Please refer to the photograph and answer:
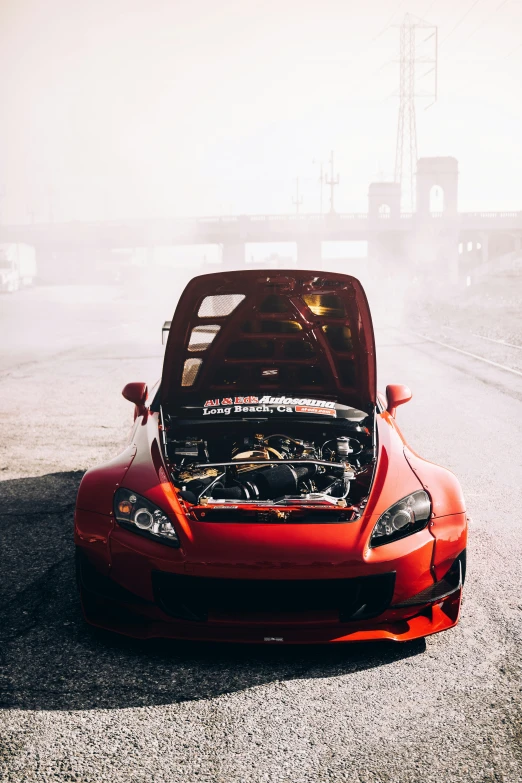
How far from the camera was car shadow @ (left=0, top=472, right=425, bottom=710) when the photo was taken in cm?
322

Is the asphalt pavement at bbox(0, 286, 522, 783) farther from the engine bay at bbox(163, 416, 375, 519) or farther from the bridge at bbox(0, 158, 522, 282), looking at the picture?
the bridge at bbox(0, 158, 522, 282)

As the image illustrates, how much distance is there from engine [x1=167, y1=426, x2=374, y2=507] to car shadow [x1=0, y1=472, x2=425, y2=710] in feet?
2.22

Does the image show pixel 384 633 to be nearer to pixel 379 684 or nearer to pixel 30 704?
pixel 379 684

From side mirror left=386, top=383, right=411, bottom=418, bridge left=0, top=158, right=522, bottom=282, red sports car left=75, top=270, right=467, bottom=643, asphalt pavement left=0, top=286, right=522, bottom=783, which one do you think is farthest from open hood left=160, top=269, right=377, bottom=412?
→ bridge left=0, top=158, right=522, bottom=282

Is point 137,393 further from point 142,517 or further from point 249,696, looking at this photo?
point 249,696

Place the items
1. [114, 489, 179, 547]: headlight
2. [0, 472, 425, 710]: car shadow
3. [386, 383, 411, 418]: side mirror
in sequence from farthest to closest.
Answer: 1. [386, 383, 411, 418]: side mirror
2. [114, 489, 179, 547]: headlight
3. [0, 472, 425, 710]: car shadow

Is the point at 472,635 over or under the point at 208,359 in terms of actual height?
under

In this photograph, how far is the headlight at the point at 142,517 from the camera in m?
3.57

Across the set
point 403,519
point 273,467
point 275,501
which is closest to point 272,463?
point 273,467

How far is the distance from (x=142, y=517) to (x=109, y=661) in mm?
629

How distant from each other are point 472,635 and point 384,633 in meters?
0.54

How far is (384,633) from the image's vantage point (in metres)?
3.49

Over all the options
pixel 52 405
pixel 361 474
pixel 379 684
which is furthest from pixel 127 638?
pixel 52 405

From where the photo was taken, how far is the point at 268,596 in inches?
133
